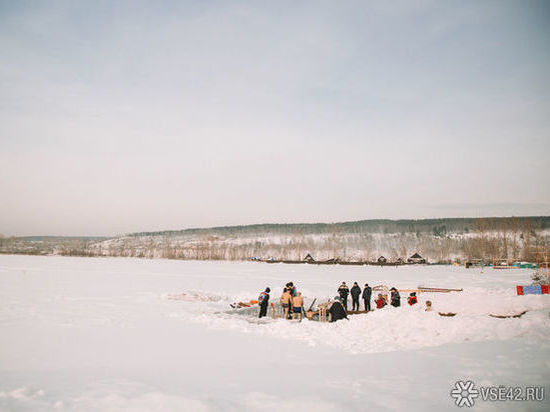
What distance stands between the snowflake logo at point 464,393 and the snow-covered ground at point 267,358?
12 cm

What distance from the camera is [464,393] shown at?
15.0 ft

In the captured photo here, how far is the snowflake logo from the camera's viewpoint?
4320 mm

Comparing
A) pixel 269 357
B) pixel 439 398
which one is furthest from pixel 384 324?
pixel 439 398

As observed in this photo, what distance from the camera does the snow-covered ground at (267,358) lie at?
15.3 feet

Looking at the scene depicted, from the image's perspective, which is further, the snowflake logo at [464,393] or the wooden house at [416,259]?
the wooden house at [416,259]

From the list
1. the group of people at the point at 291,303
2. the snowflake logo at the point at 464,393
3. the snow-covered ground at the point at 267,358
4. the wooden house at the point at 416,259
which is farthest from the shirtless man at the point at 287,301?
the wooden house at the point at 416,259

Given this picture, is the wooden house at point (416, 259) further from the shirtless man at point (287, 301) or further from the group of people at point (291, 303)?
the shirtless man at point (287, 301)

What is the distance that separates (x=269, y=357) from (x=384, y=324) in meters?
4.01

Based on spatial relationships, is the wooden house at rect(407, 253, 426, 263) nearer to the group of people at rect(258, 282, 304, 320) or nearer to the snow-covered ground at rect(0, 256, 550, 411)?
the snow-covered ground at rect(0, 256, 550, 411)

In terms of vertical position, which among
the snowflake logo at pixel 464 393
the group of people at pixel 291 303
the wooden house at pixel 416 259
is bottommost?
the wooden house at pixel 416 259

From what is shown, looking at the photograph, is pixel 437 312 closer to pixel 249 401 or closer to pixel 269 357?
pixel 269 357

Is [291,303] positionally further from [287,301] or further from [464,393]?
[464,393]

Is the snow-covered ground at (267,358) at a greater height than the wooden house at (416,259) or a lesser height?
greater

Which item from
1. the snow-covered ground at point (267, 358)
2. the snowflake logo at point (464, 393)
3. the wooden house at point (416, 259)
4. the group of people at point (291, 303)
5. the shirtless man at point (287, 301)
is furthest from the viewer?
the wooden house at point (416, 259)
